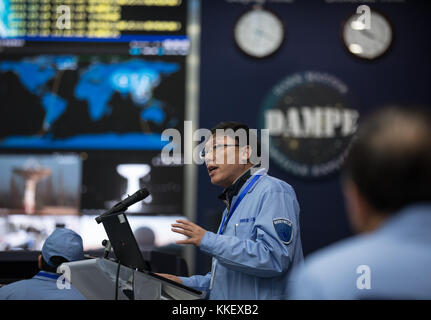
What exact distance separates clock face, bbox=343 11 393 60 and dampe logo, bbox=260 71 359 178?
0.39m

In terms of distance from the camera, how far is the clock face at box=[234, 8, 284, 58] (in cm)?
359

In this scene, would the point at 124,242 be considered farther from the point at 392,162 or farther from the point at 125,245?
the point at 392,162

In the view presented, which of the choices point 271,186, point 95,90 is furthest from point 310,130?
point 271,186

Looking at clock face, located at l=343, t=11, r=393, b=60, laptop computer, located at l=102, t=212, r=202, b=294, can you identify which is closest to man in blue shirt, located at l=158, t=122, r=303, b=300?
laptop computer, located at l=102, t=212, r=202, b=294

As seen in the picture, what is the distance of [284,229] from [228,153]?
0.41m

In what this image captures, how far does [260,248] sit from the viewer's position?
4.71 ft

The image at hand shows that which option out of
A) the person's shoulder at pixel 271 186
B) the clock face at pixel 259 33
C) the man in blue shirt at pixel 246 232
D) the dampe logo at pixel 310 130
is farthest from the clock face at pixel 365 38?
the person's shoulder at pixel 271 186

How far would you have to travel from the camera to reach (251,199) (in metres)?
1.62

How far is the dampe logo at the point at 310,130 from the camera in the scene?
3.53 metres

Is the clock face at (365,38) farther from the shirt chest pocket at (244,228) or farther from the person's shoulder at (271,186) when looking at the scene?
the shirt chest pocket at (244,228)

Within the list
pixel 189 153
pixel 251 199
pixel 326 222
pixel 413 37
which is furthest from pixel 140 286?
pixel 413 37

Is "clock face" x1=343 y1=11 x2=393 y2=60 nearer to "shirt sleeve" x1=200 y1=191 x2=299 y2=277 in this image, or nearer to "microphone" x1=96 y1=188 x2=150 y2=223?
"shirt sleeve" x1=200 y1=191 x2=299 y2=277

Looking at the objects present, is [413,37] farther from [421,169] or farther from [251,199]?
[421,169]
